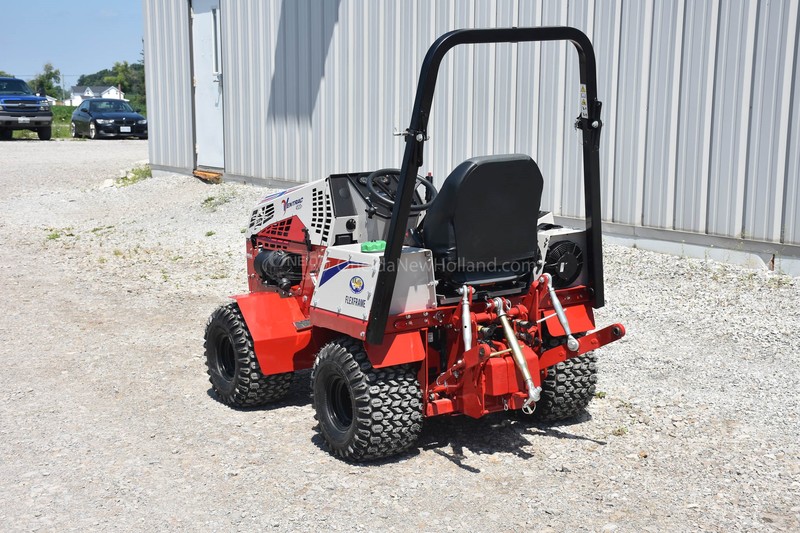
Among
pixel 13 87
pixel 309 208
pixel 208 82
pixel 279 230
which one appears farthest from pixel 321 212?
pixel 13 87

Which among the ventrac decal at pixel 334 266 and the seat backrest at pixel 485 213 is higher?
the seat backrest at pixel 485 213

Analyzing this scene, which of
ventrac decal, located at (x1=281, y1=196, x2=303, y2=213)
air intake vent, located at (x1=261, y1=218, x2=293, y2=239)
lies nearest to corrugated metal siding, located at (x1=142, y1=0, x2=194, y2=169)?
air intake vent, located at (x1=261, y1=218, x2=293, y2=239)

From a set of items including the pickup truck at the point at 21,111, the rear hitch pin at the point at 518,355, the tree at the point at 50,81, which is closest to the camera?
the rear hitch pin at the point at 518,355

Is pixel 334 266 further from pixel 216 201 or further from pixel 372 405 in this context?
pixel 216 201

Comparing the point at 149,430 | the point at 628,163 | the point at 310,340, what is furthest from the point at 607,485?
the point at 628,163

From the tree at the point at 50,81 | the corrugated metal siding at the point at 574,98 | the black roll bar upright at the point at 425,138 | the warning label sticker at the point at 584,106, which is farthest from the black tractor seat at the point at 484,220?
the tree at the point at 50,81

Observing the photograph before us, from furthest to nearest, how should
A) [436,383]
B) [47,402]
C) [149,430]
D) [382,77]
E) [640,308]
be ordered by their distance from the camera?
[382,77]
[640,308]
[47,402]
[149,430]
[436,383]

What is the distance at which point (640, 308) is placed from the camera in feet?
24.9

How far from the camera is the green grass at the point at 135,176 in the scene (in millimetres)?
16791

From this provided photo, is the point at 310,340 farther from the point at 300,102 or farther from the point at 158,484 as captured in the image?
the point at 300,102

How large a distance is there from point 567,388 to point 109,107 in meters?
26.2

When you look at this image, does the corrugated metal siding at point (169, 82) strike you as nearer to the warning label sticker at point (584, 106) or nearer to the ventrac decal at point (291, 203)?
the ventrac decal at point (291, 203)

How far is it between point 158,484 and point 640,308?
448 centimetres

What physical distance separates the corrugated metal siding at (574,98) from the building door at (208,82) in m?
1.32
